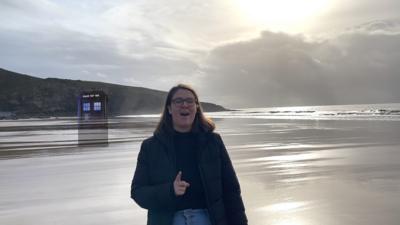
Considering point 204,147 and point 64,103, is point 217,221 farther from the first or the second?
point 64,103

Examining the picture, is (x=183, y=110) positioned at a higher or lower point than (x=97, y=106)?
lower

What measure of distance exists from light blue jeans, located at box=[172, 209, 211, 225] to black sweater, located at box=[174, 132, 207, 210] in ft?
0.10

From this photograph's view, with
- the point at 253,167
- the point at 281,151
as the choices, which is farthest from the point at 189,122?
the point at 281,151

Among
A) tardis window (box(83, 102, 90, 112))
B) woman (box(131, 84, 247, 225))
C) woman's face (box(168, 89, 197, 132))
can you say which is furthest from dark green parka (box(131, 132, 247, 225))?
tardis window (box(83, 102, 90, 112))

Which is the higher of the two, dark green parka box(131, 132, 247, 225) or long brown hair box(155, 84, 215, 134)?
long brown hair box(155, 84, 215, 134)

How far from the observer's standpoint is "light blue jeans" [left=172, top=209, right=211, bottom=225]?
3.10m

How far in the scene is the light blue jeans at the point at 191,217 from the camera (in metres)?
3.10

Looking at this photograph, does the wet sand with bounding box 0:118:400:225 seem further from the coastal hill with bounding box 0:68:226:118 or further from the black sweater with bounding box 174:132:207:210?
the coastal hill with bounding box 0:68:226:118

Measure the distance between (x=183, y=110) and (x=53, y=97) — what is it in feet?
474

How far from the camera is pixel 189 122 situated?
3.21 m

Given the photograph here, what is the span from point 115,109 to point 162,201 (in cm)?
15852

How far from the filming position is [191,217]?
122 inches

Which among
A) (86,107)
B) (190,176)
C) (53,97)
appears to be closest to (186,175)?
(190,176)

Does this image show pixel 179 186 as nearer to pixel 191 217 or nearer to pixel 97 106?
pixel 191 217
